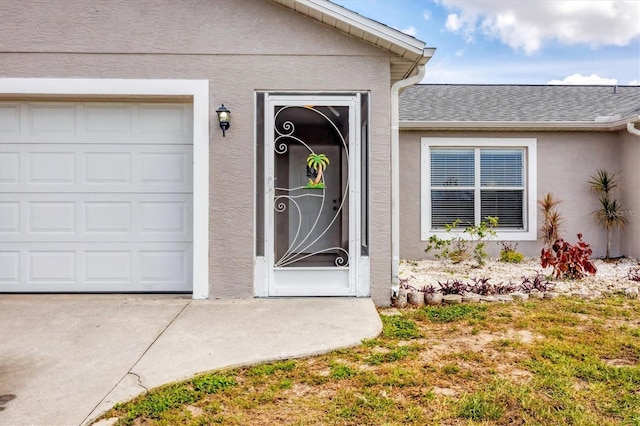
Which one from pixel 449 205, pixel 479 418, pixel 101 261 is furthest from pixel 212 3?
pixel 449 205

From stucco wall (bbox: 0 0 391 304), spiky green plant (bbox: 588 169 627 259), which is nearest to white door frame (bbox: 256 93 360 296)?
stucco wall (bbox: 0 0 391 304)

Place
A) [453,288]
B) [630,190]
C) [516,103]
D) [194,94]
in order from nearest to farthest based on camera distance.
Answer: [194,94], [453,288], [630,190], [516,103]

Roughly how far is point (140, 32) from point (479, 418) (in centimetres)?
525

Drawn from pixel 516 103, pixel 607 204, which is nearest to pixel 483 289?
pixel 607 204

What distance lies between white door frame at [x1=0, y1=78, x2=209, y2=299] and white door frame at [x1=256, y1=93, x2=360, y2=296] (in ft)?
2.36

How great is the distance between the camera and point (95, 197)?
5.16 meters

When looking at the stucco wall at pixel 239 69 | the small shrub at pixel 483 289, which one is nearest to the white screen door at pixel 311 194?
the stucco wall at pixel 239 69

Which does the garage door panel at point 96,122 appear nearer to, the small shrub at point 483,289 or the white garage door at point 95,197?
the white garage door at point 95,197

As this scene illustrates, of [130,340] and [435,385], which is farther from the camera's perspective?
[130,340]

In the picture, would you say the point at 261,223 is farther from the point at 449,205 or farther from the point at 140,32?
the point at 449,205

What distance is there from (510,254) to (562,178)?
2.00 m

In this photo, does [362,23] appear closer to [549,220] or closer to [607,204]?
[549,220]

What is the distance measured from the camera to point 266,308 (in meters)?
4.51

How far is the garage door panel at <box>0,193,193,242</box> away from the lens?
5.12 metres
